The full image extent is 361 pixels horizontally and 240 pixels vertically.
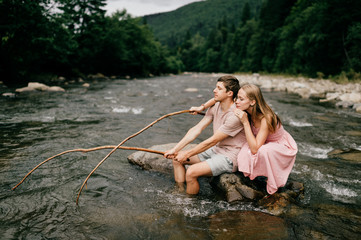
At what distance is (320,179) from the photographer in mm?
4332

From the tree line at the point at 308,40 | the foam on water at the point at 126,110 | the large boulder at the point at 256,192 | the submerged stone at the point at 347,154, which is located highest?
the tree line at the point at 308,40

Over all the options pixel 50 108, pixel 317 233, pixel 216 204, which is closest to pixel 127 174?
pixel 216 204

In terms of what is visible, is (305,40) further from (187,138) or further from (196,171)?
(196,171)

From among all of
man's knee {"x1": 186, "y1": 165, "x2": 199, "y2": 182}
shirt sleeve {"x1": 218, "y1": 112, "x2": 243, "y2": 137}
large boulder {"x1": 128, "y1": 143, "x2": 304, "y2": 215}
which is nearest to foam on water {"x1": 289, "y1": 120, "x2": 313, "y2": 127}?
large boulder {"x1": 128, "y1": 143, "x2": 304, "y2": 215}

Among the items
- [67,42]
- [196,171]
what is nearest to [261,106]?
[196,171]

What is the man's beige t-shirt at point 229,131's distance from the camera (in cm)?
343

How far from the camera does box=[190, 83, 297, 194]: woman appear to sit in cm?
331

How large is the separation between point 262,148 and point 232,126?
1.66 feet

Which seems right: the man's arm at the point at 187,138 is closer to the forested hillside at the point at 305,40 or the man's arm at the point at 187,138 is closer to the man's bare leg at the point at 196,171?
the man's bare leg at the point at 196,171

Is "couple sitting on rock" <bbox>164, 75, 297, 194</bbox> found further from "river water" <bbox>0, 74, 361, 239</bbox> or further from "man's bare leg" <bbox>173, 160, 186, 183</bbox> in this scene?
"river water" <bbox>0, 74, 361, 239</bbox>

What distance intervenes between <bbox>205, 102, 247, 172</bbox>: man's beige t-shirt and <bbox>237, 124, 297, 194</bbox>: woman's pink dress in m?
0.14

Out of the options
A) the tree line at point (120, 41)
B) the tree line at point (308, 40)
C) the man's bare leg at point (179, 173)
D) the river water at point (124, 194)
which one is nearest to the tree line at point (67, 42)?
the tree line at point (120, 41)

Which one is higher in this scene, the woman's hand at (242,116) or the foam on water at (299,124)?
the woman's hand at (242,116)

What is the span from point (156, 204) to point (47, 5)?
24.2 m
